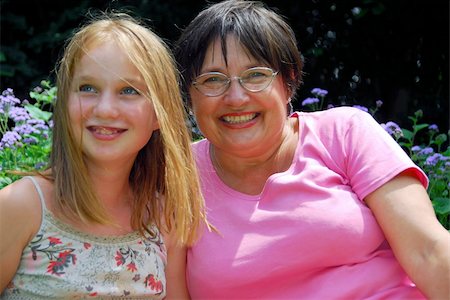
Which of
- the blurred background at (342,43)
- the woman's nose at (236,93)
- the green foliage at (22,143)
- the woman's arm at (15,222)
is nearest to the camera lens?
the woman's arm at (15,222)

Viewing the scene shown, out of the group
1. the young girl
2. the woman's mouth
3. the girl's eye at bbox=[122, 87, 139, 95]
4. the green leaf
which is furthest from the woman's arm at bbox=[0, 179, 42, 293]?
the green leaf

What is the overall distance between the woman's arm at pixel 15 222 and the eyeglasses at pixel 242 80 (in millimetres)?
676

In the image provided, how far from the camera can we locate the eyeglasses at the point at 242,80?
234cm

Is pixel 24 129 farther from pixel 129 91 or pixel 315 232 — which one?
pixel 315 232

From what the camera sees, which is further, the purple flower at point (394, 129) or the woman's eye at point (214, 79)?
the purple flower at point (394, 129)

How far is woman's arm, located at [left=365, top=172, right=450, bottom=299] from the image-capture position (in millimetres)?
2076

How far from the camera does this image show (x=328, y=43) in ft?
16.3

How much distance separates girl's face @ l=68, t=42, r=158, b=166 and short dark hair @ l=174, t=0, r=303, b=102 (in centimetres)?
31

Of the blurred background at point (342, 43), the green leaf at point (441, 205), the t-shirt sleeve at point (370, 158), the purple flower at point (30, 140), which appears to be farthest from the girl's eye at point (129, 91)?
the blurred background at point (342, 43)

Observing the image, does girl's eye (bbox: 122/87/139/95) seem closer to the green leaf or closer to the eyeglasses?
the eyeglasses

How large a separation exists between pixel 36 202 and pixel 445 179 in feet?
5.76

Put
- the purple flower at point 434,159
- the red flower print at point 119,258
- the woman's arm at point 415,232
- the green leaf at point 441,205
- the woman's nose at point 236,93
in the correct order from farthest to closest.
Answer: the purple flower at point 434,159, the green leaf at point 441,205, the woman's nose at point 236,93, the red flower print at point 119,258, the woman's arm at point 415,232

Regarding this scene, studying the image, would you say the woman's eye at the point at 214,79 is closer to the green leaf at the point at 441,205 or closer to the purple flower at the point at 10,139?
the purple flower at the point at 10,139

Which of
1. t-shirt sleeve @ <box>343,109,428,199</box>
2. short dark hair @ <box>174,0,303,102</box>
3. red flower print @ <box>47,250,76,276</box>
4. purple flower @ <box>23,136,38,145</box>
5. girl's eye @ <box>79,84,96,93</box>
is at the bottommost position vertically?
purple flower @ <box>23,136,38,145</box>
